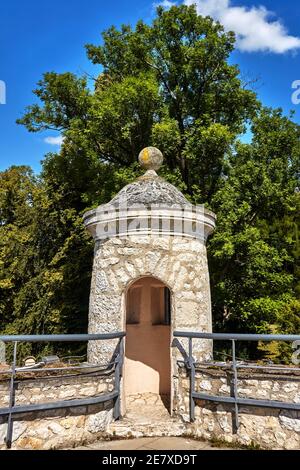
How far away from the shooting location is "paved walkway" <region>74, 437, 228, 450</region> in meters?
4.07

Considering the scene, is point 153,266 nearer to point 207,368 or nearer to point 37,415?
point 207,368

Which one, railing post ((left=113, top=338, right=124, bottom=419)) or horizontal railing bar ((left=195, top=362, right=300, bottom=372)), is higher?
horizontal railing bar ((left=195, top=362, right=300, bottom=372))

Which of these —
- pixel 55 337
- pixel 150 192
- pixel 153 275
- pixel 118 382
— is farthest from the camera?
pixel 150 192

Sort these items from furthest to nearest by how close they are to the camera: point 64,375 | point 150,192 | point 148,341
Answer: point 148,341, point 150,192, point 64,375

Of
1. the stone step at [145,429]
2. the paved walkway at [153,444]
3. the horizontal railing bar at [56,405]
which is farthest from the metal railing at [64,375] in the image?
the paved walkway at [153,444]

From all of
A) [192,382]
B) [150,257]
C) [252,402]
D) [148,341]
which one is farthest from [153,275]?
[252,402]

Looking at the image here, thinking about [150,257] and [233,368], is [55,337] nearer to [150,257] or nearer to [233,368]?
[150,257]

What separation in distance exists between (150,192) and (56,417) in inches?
120

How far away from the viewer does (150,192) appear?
546 cm

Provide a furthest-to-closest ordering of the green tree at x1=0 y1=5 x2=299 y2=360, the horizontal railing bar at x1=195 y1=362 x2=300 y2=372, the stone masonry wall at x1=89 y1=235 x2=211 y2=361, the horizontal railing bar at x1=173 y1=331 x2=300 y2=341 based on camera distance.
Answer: the green tree at x1=0 y1=5 x2=299 y2=360 < the stone masonry wall at x1=89 y1=235 x2=211 y2=361 < the horizontal railing bar at x1=195 y1=362 x2=300 y2=372 < the horizontal railing bar at x1=173 y1=331 x2=300 y2=341

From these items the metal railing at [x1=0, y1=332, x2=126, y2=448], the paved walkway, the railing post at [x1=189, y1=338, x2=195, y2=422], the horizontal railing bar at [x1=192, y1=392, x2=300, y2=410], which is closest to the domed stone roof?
the metal railing at [x1=0, y1=332, x2=126, y2=448]

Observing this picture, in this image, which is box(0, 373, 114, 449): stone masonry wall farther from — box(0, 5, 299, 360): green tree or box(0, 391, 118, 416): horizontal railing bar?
box(0, 5, 299, 360): green tree

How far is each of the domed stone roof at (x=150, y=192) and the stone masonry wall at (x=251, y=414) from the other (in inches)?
89.2

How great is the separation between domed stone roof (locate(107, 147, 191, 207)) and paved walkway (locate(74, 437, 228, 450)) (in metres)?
2.81
